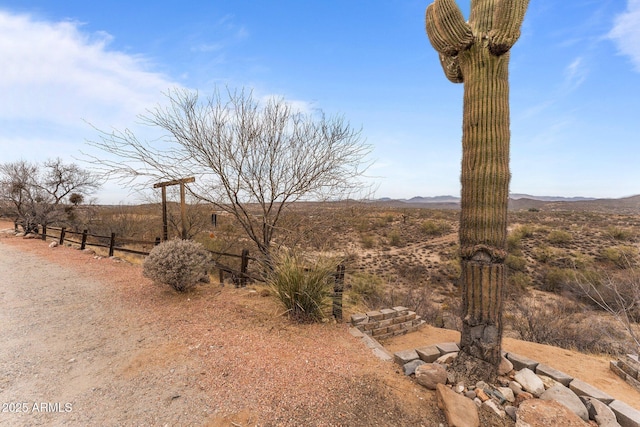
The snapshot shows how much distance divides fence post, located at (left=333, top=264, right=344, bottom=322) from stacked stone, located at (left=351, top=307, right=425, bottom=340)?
11.4 inches

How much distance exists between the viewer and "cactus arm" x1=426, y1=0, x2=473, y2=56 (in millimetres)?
3598

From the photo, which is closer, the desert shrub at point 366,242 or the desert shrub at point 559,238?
the desert shrub at point 559,238

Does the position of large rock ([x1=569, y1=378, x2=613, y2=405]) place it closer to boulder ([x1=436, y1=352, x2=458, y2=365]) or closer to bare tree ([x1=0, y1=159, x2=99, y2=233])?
boulder ([x1=436, y1=352, x2=458, y2=365])

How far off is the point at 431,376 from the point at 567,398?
138 centimetres

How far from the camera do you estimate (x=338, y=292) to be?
17.6 ft

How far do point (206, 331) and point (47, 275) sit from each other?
22.9 ft

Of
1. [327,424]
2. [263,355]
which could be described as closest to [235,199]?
[263,355]

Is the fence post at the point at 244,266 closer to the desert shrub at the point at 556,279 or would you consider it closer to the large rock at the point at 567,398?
the large rock at the point at 567,398

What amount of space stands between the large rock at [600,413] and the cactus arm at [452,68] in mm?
4123

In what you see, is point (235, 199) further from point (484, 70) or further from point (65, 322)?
point (484, 70)

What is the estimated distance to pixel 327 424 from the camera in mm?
2699

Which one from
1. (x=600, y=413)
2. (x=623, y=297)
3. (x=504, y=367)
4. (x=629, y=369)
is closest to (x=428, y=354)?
(x=504, y=367)

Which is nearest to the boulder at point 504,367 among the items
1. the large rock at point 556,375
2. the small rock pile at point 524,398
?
the small rock pile at point 524,398

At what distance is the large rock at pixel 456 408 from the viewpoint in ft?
8.93
